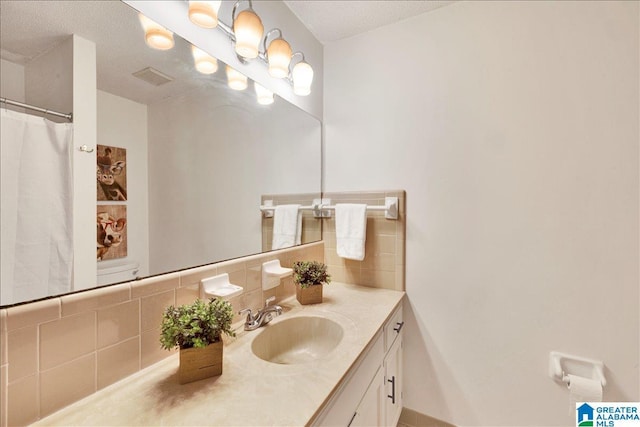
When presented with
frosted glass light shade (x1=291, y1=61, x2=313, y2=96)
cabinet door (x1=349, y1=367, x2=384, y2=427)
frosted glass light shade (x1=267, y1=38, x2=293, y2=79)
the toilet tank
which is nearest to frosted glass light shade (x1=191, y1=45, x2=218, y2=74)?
frosted glass light shade (x1=267, y1=38, x2=293, y2=79)

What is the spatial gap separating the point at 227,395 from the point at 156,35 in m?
1.12

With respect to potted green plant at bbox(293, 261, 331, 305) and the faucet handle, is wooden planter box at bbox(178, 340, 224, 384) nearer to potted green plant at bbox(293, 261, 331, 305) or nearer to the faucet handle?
the faucet handle

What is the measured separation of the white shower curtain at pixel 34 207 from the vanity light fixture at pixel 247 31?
26.9 inches

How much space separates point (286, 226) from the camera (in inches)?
57.7

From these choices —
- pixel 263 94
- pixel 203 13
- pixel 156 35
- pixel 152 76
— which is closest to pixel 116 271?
pixel 152 76

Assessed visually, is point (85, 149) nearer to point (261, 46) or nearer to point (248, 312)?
point (248, 312)

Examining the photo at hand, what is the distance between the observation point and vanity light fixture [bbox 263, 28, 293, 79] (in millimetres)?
1225

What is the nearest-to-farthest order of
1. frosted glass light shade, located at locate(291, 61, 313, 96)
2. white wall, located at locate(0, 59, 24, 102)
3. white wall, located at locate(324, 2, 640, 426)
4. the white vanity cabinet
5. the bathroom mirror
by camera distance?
white wall, located at locate(0, 59, 24, 102) < the bathroom mirror < the white vanity cabinet < white wall, located at locate(324, 2, 640, 426) < frosted glass light shade, located at locate(291, 61, 313, 96)

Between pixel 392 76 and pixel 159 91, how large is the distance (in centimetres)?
123

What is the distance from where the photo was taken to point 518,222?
4.15 ft

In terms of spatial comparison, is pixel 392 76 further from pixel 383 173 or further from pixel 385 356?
pixel 385 356

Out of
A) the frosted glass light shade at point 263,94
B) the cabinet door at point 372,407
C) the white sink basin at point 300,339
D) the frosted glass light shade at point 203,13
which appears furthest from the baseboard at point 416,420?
the frosted glass light shade at point 203,13

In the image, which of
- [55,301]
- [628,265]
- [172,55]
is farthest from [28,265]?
[628,265]

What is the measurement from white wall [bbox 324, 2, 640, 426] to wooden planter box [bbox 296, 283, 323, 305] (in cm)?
56
